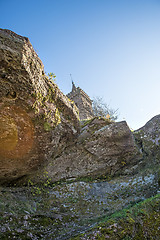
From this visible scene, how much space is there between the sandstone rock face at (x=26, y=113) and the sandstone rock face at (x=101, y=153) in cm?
120

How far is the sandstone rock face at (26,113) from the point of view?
5191 millimetres

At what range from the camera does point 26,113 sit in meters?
6.34

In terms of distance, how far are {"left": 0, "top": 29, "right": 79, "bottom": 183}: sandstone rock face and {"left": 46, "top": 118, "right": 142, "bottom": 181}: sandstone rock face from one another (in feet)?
3.92

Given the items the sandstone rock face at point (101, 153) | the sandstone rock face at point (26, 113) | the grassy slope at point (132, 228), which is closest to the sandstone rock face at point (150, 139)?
the sandstone rock face at point (101, 153)

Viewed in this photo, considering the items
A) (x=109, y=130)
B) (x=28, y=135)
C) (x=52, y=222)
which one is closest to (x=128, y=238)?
(x=52, y=222)

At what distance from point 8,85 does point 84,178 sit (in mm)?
7767

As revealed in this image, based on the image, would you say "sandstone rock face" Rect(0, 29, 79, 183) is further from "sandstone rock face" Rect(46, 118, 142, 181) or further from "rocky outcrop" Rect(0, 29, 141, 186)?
"sandstone rock face" Rect(46, 118, 142, 181)

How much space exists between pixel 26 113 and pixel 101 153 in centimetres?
640

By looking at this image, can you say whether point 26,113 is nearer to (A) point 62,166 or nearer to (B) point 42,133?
(B) point 42,133

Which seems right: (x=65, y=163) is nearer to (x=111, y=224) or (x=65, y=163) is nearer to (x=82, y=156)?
(x=82, y=156)

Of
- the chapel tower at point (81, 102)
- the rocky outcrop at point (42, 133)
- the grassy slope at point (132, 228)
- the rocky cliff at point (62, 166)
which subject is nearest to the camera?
the grassy slope at point (132, 228)

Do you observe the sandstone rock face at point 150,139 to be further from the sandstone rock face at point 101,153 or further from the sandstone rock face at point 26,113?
the sandstone rock face at point 26,113

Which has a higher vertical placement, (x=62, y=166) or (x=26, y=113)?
(x=26, y=113)

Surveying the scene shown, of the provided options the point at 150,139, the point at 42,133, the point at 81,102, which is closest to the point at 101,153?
the point at 150,139
